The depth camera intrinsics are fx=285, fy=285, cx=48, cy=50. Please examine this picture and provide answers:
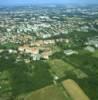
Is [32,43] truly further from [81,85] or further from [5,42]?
[81,85]

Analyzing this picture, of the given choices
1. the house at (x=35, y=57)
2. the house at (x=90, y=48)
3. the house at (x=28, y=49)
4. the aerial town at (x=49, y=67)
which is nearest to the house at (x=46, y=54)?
the aerial town at (x=49, y=67)

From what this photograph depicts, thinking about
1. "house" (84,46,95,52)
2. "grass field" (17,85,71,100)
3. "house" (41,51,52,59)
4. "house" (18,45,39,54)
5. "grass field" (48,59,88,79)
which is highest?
"grass field" (17,85,71,100)

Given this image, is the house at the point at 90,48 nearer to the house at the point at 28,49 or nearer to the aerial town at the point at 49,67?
the aerial town at the point at 49,67

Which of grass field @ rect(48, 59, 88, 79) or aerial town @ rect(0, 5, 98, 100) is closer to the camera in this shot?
aerial town @ rect(0, 5, 98, 100)

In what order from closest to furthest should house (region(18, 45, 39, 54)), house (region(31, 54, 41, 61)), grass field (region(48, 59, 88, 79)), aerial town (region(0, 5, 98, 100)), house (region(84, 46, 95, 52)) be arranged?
1. aerial town (region(0, 5, 98, 100))
2. grass field (region(48, 59, 88, 79))
3. house (region(31, 54, 41, 61))
4. house (region(84, 46, 95, 52))
5. house (region(18, 45, 39, 54))

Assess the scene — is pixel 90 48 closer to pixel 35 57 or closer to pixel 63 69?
pixel 35 57

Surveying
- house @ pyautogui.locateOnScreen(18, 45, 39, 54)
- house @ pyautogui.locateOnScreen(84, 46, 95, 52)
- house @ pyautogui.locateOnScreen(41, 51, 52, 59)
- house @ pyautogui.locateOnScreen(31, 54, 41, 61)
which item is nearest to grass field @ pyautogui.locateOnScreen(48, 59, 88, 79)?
house @ pyautogui.locateOnScreen(41, 51, 52, 59)

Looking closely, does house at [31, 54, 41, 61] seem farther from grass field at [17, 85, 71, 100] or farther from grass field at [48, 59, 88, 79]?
grass field at [17, 85, 71, 100]

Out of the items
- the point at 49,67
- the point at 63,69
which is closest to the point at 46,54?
the point at 49,67

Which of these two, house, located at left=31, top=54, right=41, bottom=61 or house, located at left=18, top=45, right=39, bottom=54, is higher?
house, located at left=31, top=54, right=41, bottom=61

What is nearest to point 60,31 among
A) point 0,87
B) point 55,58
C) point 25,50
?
point 25,50

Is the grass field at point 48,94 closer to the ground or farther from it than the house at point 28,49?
farther from it
